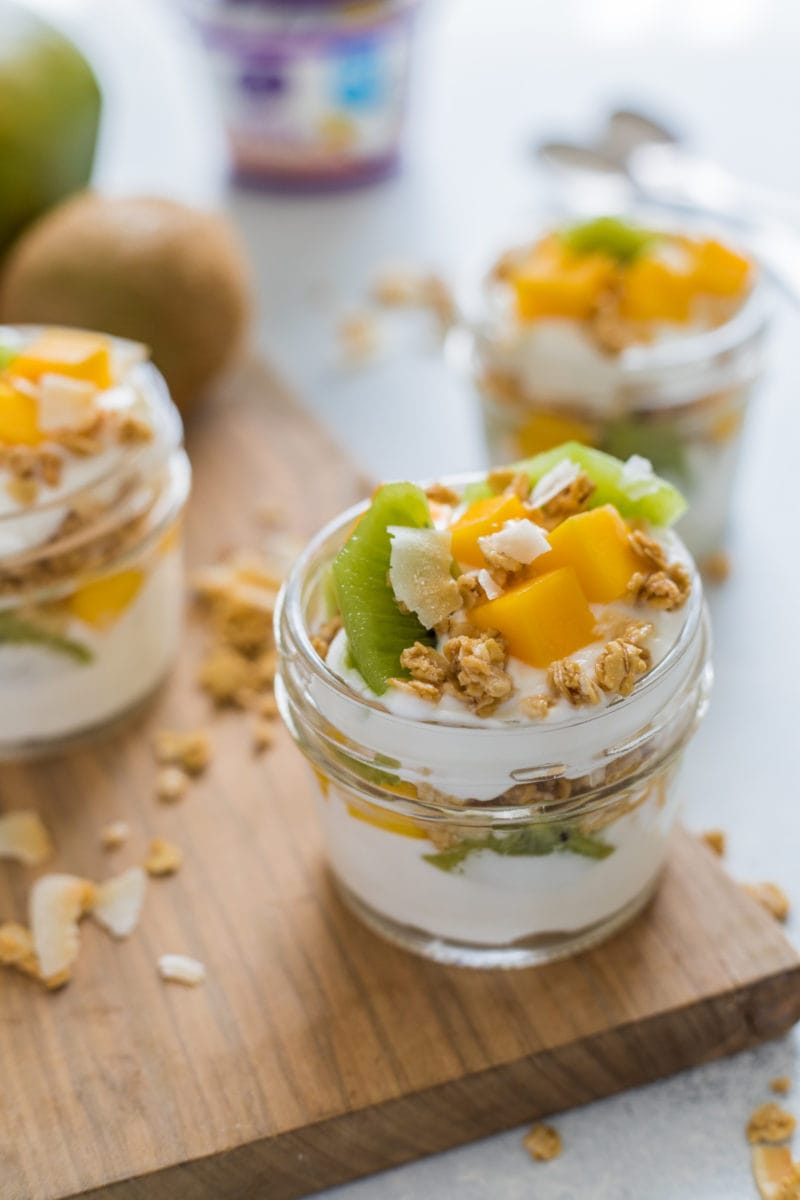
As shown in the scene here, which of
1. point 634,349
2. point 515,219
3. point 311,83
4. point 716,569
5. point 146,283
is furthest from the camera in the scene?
point 515,219

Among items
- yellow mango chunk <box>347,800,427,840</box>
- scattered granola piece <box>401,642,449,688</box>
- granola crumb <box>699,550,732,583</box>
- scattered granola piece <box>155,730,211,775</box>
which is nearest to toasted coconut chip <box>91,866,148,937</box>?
scattered granola piece <box>155,730,211,775</box>

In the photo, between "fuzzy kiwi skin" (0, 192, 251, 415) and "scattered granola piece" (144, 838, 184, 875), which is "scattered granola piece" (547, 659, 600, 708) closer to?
"scattered granola piece" (144, 838, 184, 875)

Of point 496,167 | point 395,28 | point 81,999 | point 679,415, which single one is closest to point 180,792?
point 81,999

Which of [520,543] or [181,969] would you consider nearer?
[520,543]

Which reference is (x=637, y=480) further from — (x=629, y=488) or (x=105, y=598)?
(x=105, y=598)

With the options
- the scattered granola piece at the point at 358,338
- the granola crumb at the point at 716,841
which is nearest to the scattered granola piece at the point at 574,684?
the granola crumb at the point at 716,841

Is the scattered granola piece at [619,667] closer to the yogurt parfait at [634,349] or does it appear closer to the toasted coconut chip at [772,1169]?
the toasted coconut chip at [772,1169]

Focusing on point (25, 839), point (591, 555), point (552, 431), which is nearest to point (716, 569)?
point (552, 431)
